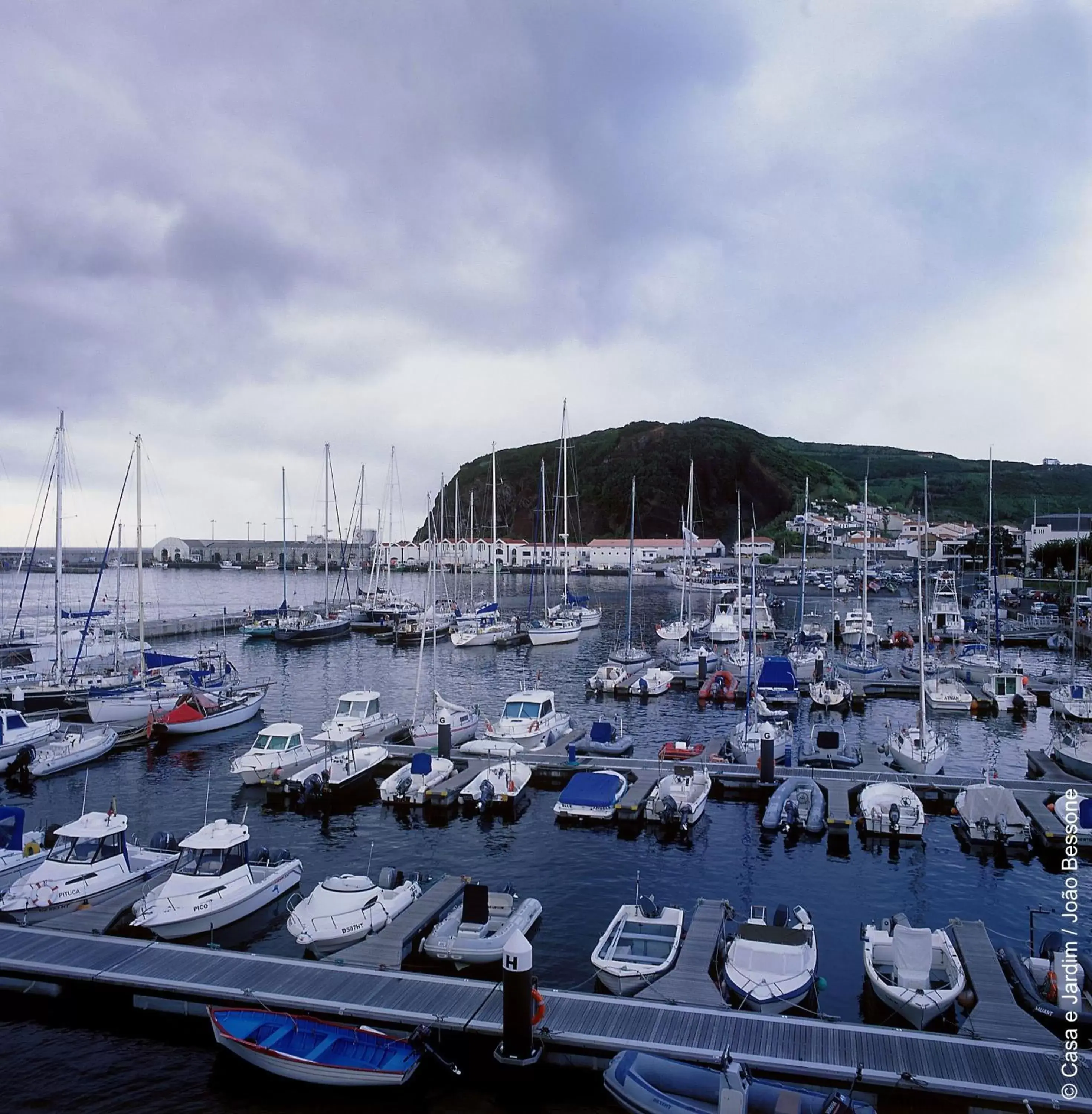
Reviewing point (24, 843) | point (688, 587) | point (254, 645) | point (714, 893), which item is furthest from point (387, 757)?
point (688, 587)

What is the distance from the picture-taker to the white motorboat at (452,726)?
116ft

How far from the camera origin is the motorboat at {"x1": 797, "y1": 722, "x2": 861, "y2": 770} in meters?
32.5

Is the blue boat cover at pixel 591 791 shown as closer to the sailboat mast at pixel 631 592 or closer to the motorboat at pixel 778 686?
the motorboat at pixel 778 686

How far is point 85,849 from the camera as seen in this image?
66.2ft

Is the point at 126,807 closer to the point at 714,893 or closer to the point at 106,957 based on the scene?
the point at 106,957

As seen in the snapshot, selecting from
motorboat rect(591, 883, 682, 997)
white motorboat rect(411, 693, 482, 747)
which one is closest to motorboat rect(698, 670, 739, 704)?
white motorboat rect(411, 693, 482, 747)

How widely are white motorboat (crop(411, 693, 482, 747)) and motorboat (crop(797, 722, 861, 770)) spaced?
13.6 m

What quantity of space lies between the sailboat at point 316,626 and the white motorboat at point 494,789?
170ft

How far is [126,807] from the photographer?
97.3 feet

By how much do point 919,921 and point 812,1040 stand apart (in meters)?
8.02

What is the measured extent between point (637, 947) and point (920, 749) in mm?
19073

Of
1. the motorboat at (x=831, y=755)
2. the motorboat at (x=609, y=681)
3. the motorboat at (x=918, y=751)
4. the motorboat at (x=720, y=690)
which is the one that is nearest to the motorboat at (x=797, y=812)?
the motorboat at (x=831, y=755)

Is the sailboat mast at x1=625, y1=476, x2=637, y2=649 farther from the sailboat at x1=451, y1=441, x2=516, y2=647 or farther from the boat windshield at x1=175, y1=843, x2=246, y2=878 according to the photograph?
the boat windshield at x1=175, y1=843, x2=246, y2=878

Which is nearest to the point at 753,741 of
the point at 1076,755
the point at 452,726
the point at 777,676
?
the point at 1076,755
